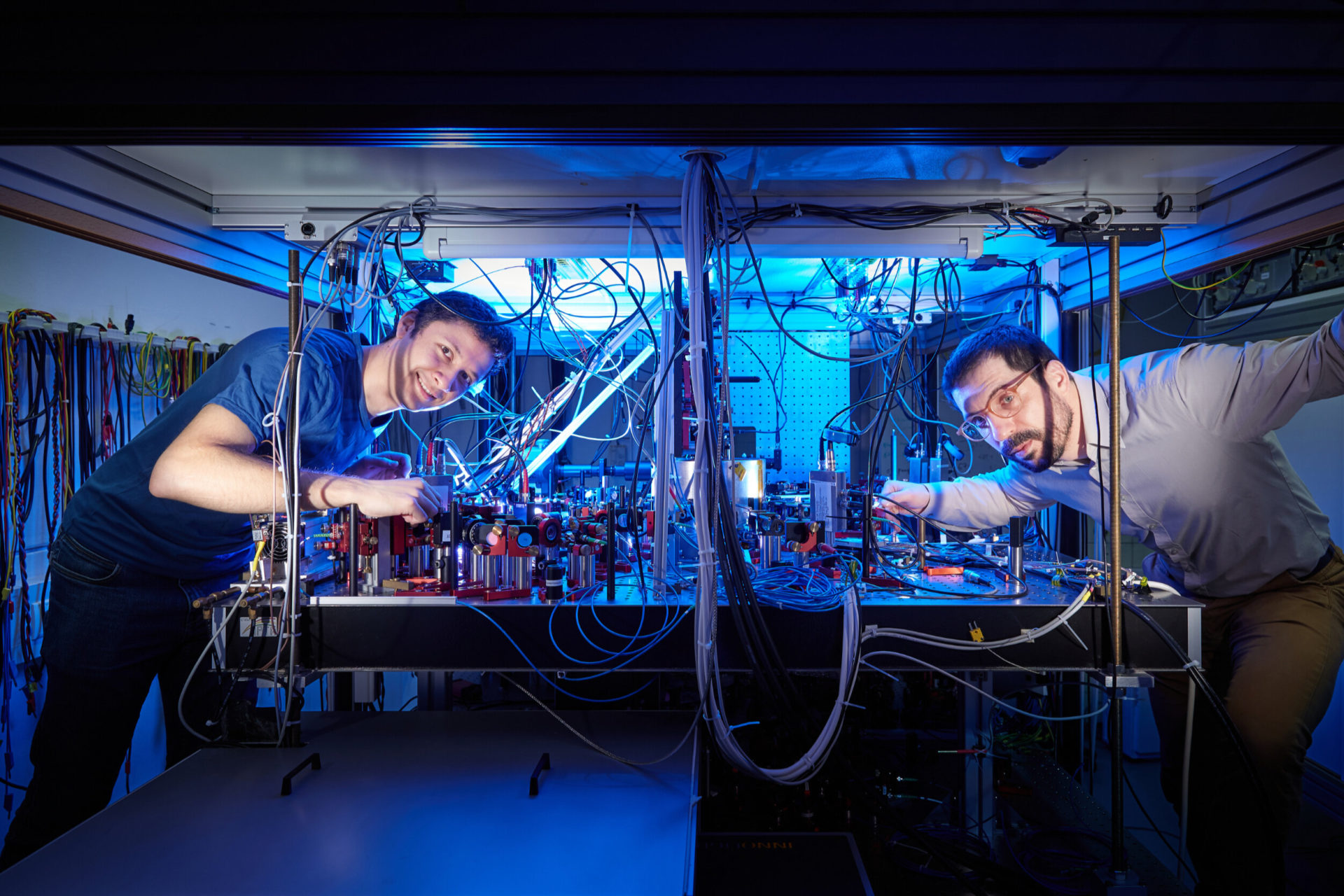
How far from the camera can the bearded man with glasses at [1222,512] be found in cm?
153

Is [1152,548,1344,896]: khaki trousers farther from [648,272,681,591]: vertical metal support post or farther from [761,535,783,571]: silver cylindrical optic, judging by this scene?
[648,272,681,591]: vertical metal support post

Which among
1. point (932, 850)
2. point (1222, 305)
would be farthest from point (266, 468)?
point (1222, 305)

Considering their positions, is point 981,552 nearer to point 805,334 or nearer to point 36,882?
point 805,334

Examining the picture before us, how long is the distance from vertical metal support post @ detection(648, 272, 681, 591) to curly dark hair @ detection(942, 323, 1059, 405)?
0.87 metres

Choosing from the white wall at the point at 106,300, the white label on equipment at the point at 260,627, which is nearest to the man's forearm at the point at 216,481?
the white label on equipment at the point at 260,627

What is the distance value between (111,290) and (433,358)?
5.87ft

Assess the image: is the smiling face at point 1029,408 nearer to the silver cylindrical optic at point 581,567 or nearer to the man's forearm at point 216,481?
the silver cylindrical optic at point 581,567

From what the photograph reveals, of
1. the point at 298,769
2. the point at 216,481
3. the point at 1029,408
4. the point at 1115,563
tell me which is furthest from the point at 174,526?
the point at 1029,408

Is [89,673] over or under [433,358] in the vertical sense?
under

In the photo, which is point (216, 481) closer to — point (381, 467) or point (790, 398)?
point (381, 467)

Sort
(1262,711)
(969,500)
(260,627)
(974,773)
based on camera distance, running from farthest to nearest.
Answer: (969,500) < (974,773) < (1262,711) < (260,627)

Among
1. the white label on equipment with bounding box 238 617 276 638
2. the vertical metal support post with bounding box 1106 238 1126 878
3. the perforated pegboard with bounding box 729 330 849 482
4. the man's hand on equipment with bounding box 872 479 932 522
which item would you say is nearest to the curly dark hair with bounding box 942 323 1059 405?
the man's hand on equipment with bounding box 872 479 932 522

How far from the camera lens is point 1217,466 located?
165 cm
